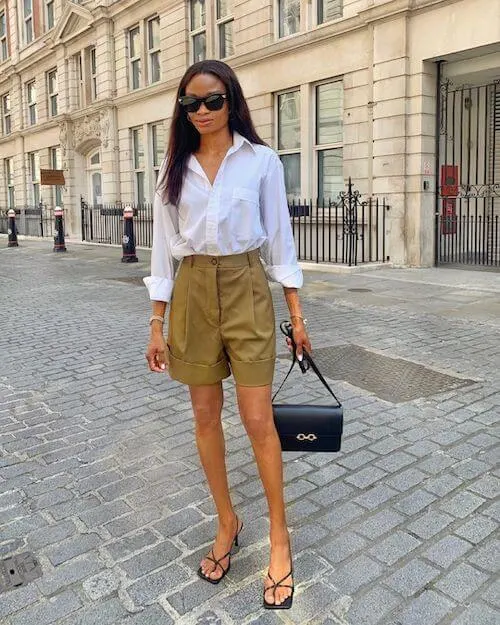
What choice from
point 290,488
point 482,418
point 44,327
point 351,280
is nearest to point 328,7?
point 351,280

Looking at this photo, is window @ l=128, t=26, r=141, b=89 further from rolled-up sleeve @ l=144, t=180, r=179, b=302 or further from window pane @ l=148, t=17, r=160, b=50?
rolled-up sleeve @ l=144, t=180, r=179, b=302

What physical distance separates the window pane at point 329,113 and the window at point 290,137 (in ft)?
2.16

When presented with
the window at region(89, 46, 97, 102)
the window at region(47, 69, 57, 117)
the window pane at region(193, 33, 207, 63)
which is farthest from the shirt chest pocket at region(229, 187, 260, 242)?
the window at region(47, 69, 57, 117)

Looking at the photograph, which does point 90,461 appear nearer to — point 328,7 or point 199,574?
point 199,574

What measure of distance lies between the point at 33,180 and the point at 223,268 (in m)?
28.2

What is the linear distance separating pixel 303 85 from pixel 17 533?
1322 centimetres

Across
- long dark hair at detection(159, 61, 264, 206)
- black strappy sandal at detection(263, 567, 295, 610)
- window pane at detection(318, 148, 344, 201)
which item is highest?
window pane at detection(318, 148, 344, 201)

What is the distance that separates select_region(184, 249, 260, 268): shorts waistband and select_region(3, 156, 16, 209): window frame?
3051 centimetres

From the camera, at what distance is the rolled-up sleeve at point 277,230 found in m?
2.43

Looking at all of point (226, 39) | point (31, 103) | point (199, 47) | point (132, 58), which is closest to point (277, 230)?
point (226, 39)

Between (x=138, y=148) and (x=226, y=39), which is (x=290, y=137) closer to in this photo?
(x=226, y=39)

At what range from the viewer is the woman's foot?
2275 mm

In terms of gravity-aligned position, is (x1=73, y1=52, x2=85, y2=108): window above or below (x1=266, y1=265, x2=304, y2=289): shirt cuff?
above

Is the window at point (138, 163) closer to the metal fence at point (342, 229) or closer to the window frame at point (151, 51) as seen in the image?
the window frame at point (151, 51)
